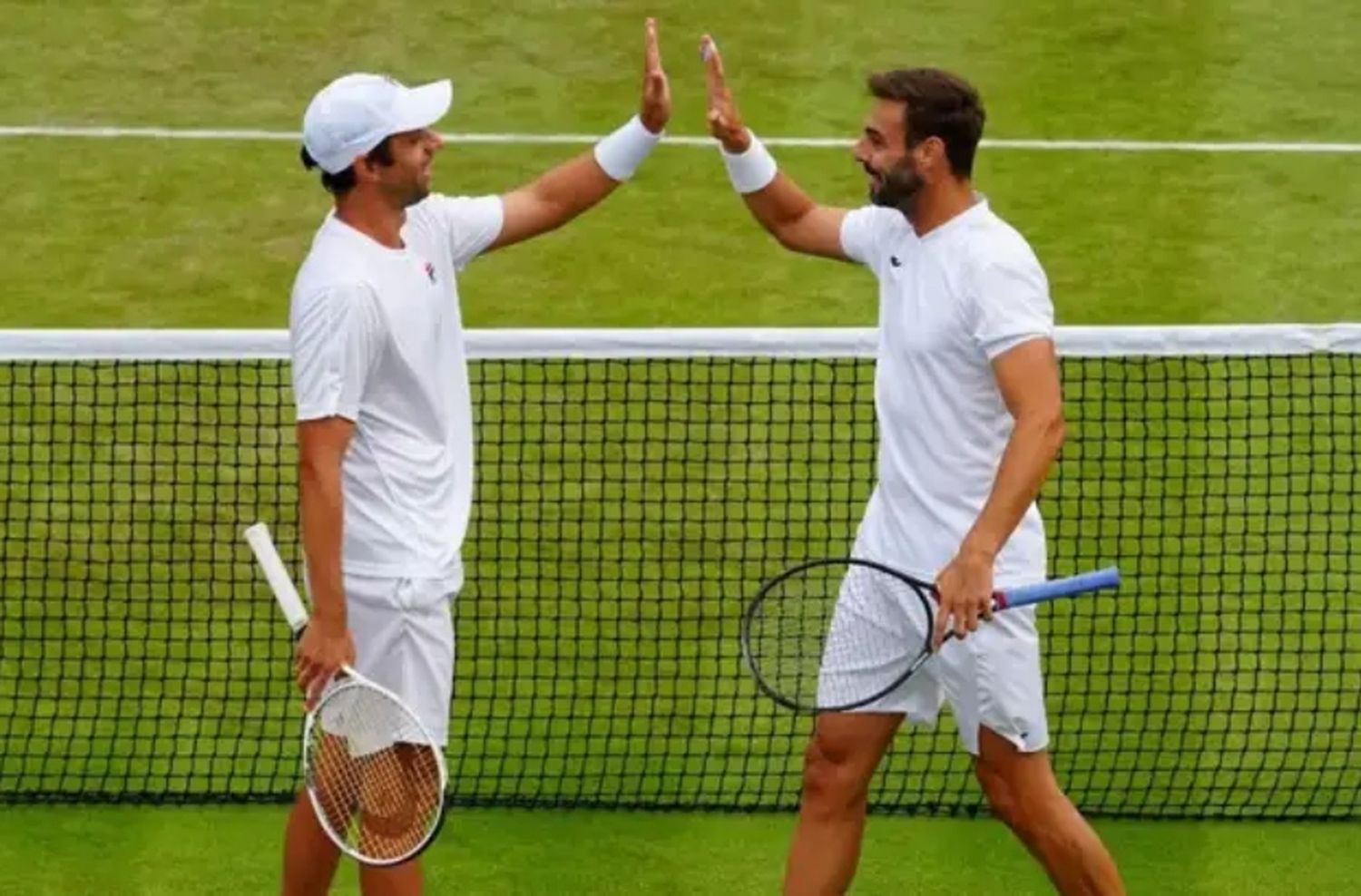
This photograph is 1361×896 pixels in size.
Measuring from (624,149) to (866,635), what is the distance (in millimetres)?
1426

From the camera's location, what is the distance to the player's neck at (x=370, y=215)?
6738mm

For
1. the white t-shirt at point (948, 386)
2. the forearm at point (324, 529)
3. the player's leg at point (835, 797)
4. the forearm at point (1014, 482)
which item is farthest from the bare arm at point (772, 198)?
the forearm at point (324, 529)

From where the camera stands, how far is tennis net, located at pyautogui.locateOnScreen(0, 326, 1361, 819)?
8422mm

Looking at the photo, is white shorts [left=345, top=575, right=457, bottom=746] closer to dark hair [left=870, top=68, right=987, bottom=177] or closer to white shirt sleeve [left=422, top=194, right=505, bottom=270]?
white shirt sleeve [left=422, top=194, right=505, bottom=270]

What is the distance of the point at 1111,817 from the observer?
27.1 feet

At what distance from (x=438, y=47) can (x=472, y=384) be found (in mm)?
3911

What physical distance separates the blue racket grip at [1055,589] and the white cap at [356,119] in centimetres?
170

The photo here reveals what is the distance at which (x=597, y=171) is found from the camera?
24.8 ft

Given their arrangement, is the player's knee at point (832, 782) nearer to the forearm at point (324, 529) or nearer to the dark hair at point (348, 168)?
the forearm at point (324, 529)

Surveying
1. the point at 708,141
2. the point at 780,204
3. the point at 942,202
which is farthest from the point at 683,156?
the point at 942,202

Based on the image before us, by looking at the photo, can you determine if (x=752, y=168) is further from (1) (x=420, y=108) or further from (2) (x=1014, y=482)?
(2) (x=1014, y=482)

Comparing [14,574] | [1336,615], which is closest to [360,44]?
[14,574]

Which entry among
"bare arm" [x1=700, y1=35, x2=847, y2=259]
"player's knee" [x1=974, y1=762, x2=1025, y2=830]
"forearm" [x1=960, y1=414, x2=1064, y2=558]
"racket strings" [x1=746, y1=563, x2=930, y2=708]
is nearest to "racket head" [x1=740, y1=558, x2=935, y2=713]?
"racket strings" [x1=746, y1=563, x2=930, y2=708]

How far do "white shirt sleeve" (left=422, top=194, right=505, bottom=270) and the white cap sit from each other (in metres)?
0.39
